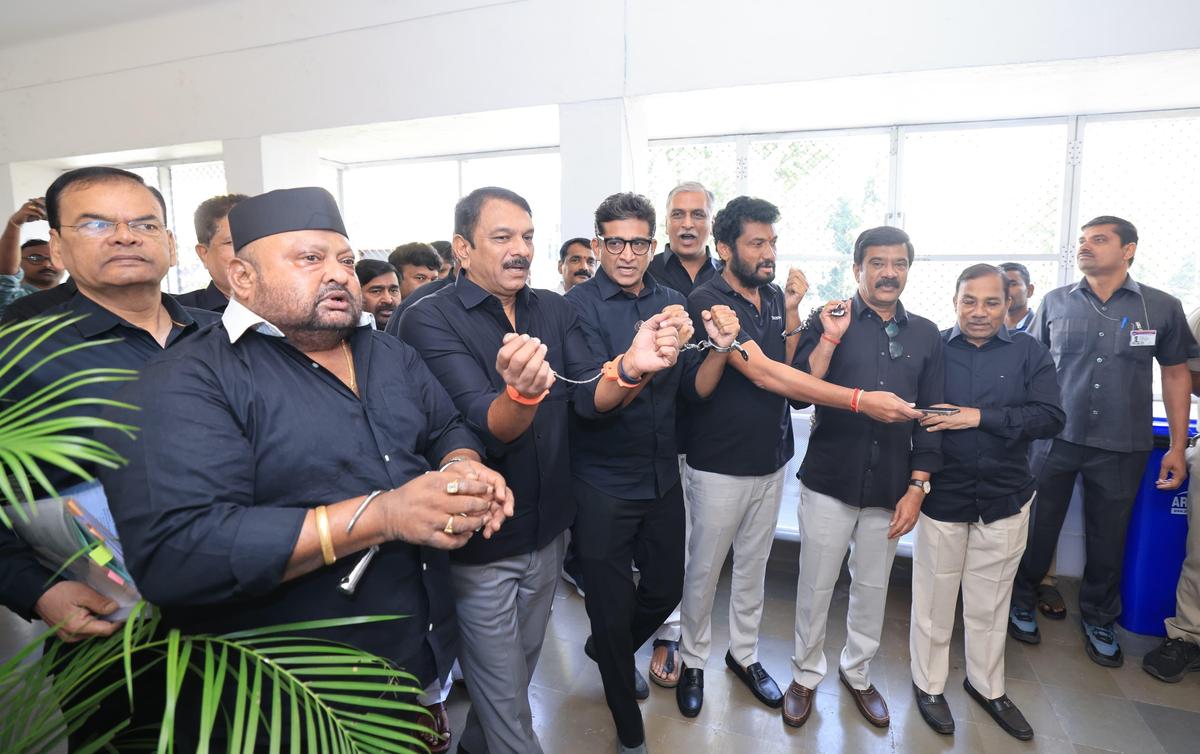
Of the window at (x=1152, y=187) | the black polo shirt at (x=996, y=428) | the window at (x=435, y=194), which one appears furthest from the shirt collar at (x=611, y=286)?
the window at (x=1152, y=187)

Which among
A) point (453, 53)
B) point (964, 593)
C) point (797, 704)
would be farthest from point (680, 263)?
point (453, 53)

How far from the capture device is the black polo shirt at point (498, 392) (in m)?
1.91

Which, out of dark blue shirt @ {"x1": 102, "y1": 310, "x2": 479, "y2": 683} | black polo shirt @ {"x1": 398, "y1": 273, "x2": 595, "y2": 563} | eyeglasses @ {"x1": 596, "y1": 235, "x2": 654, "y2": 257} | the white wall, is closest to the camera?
dark blue shirt @ {"x1": 102, "y1": 310, "x2": 479, "y2": 683}

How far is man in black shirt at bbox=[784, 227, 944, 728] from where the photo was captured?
255 centimetres

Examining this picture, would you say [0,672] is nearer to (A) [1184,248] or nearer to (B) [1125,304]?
(B) [1125,304]

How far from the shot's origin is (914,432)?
259cm

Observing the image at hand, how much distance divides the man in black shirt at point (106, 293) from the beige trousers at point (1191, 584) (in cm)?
412

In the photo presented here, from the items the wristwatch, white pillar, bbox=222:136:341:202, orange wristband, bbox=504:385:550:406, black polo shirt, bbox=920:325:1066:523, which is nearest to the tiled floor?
black polo shirt, bbox=920:325:1066:523

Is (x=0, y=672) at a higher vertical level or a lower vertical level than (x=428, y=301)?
lower

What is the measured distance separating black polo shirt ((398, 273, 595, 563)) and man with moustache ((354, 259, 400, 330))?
1.59m

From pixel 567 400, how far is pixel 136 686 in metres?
1.38

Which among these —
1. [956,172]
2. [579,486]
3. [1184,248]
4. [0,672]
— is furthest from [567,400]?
[1184,248]

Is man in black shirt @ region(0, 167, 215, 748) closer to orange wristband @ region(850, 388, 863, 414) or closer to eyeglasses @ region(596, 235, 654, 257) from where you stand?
eyeglasses @ region(596, 235, 654, 257)

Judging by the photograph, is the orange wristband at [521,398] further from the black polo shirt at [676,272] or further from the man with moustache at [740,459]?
the black polo shirt at [676,272]
